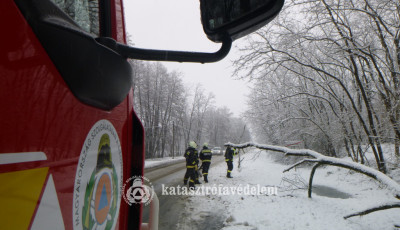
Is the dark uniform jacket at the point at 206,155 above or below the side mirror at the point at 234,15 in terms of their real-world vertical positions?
below

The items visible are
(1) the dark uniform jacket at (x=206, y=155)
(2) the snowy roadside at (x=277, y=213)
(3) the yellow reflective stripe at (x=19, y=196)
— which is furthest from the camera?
(1) the dark uniform jacket at (x=206, y=155)

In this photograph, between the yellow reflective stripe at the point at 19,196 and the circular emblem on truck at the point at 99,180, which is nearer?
the yellow reflective stripe at the point at 19,196

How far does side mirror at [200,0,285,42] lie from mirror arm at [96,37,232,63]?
0.14 ft

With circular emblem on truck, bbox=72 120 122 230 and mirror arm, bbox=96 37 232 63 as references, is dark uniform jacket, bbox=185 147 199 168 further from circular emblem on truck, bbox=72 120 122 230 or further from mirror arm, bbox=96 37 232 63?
mirror arm, bbox=96 37 232 63

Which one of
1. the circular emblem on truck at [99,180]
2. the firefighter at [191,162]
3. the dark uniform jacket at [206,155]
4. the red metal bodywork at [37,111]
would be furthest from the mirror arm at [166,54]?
the dark uniform jacket at [206,155]

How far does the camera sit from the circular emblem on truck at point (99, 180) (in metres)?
Answer: 0.80

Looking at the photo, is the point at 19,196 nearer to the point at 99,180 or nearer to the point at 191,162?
the point at 99,180

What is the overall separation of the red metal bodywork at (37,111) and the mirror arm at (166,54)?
0.20 m

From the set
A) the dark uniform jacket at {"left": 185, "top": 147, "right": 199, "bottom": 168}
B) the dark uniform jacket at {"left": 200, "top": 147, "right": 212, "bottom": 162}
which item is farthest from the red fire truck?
the dark uniform jacket at {"left": 200, "top": 147, "right": 212, "bottom": 162}

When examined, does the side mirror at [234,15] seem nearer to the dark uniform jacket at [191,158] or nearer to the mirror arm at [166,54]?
the mirror arm at [166,54]

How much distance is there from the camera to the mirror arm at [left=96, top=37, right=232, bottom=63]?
74 centimetres

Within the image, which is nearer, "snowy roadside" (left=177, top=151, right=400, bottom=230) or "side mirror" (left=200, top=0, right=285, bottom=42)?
"side mirror" (left=200, top=0, right=285, bottom=42)

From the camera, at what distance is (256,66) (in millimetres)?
8219

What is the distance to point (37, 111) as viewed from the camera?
0.57 meters
